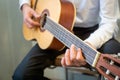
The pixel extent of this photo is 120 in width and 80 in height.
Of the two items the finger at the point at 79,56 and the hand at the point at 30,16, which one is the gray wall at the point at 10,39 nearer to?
the hand at the point at 30,16

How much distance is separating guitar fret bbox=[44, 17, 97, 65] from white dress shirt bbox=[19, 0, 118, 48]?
11 cm

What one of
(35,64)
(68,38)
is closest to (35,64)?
(35,64)

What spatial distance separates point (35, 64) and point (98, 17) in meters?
0.42

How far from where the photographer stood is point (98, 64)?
0.82m

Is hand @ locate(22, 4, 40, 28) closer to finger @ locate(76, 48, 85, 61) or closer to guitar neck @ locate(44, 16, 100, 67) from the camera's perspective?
guitar neck @ locate(44, 16, 100, 67)

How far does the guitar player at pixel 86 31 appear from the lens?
1166 mm

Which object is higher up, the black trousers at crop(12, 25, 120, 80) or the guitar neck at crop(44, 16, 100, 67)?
the guitar neck at crop(44, 16, 100, 67)

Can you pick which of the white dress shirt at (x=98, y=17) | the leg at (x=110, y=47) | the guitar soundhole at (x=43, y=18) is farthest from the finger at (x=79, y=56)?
the guitar soundhole at (x=43, y=18)

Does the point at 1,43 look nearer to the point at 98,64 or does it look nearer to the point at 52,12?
the point at 52,12

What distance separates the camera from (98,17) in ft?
4.48

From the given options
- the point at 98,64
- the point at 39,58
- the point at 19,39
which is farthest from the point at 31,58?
the point at 19,39

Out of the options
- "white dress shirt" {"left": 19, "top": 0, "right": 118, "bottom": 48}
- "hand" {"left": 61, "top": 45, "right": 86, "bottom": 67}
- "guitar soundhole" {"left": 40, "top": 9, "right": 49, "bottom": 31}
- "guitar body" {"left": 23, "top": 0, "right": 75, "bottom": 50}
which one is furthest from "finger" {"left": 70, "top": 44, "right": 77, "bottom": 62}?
"guitar soundhole" {"left": 40, "top": 9, "right": 49, "bottom": 31}

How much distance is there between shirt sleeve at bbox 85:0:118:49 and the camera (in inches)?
44.8

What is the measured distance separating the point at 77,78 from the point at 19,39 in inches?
21.1
